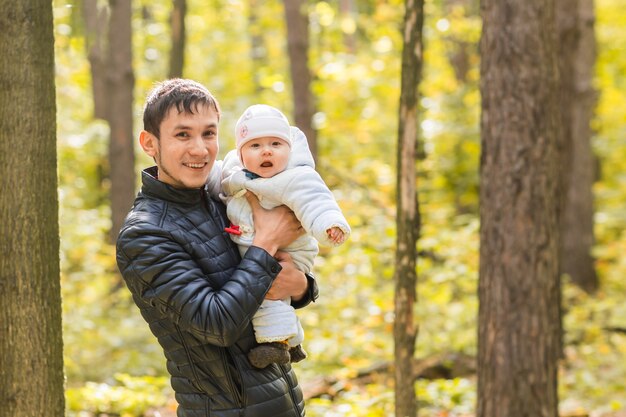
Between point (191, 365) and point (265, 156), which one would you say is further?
point (265, 156)

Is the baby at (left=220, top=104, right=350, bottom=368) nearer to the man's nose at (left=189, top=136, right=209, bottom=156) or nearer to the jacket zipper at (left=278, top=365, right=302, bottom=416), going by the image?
the jacket zipper at (left=278, top=365, right=302, bottom=416)

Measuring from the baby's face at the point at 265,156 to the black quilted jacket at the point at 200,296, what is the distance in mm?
222

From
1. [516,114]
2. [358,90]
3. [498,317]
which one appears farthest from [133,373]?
[358,90]

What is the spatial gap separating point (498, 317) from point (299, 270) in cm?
370

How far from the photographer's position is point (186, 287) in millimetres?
2609

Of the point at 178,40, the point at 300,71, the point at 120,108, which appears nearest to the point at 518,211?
the point at 300,71

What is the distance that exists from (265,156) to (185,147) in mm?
301

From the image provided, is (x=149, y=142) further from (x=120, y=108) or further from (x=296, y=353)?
(x=120, y=108)

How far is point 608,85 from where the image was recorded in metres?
21.8

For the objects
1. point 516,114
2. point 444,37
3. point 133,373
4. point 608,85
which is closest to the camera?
point 516,114

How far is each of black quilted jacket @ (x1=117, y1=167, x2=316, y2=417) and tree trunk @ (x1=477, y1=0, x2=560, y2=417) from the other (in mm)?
3621

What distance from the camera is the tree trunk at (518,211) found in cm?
615

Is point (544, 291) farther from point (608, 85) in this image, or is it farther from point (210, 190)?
point (608, 85)

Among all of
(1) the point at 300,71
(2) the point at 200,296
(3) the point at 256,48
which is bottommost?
(2) the point at 200,296
